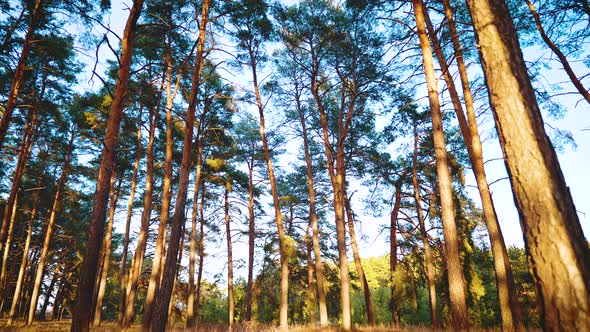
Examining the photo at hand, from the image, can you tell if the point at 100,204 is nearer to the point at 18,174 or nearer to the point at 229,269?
the point at 18,174

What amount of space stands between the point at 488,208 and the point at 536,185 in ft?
21.3

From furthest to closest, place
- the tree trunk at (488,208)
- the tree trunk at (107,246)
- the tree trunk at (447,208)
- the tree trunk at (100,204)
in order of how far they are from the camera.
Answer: the tree trunk at (107,246)
the tree trunk at (488,208)
the tree trunk at (447,208)
the tree trunk at (100,204)

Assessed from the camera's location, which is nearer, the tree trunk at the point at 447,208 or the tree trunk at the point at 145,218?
the tree trunk at the point at 447,208

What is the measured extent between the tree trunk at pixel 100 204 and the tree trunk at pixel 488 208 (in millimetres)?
7031

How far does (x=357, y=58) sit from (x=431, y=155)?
6.25 meters

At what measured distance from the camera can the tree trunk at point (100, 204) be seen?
512 cm

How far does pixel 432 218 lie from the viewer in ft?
45.4

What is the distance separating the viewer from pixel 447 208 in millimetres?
5930

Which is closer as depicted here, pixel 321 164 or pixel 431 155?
pixel 431 155

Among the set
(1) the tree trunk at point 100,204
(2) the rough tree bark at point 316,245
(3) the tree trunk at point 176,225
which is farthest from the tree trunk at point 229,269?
(1) the tree trunk at point 100,204

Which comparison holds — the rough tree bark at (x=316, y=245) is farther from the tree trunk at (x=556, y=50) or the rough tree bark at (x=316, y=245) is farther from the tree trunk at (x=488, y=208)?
the tree trunk at (x=556, y=50)

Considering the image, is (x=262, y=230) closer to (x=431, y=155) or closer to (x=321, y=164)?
(x=321, y=164)

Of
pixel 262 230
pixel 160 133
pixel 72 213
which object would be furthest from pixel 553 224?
pixel 72 213

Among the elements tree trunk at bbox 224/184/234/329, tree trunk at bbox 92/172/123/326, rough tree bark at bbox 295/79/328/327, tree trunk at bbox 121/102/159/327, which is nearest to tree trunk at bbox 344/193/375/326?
rough tree bark at bbox 295/79/328/327
